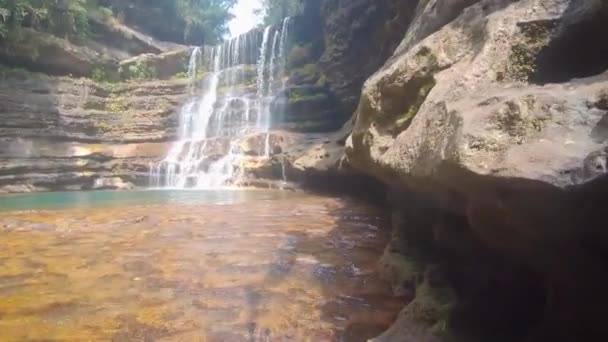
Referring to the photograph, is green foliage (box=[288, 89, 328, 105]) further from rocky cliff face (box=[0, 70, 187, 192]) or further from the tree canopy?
the tree canopy

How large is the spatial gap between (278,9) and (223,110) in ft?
43.6

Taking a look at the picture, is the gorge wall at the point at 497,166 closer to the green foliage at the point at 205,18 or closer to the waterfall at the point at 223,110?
the waterfall at the point at 223,110

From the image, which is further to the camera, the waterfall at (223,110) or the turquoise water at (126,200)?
the waterfall at (223,110)

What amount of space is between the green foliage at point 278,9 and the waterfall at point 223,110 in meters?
5.38

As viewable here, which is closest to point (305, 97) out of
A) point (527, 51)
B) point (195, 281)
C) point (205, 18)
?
point (205, 18)

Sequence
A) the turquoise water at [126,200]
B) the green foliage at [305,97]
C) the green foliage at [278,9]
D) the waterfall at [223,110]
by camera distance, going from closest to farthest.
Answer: the turquoise water at [126,200], the waterfall at [223,110], the green foliage at [305,97], the green foliage at [278,9]

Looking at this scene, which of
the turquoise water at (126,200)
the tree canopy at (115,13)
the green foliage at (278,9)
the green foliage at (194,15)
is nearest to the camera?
the turquoise water at (126,200)

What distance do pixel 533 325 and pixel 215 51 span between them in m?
23.4

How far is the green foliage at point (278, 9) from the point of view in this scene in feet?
92.3

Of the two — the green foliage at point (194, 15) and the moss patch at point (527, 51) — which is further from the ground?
the green foliage at point (194, 15)

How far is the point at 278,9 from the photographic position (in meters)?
30.4

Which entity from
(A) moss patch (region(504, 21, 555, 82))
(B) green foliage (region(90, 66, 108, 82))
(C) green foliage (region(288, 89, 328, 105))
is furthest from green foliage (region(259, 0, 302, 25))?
(A) moss patch (region(504, 21, 555, 82))

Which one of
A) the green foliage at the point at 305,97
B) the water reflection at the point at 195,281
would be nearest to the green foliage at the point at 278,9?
the green foliage at the point at 305,97

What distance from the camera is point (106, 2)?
25344 mm
